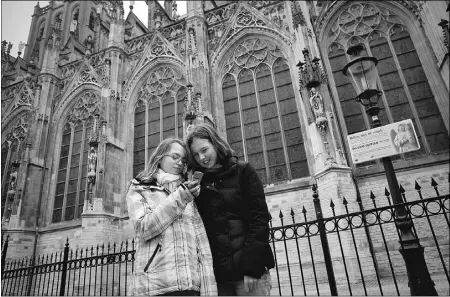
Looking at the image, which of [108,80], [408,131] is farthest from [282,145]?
[108,80]

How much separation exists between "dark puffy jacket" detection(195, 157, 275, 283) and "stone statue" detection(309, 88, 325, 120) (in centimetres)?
704

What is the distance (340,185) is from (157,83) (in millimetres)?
9457

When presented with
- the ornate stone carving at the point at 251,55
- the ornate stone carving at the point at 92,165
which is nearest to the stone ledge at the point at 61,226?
the ornate stone carving at the point at 92,165

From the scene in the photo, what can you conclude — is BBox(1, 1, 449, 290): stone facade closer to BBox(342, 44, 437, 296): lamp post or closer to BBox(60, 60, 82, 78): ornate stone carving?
BBox(60, 60, 82, 78): ornate stone carving

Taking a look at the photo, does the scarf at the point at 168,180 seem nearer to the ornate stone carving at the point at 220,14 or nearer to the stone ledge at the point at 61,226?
the stone ledge at the point at 61,226

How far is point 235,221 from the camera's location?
7.00 ft

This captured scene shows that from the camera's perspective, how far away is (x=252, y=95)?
11602 millimetres

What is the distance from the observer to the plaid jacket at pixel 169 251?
1763mm

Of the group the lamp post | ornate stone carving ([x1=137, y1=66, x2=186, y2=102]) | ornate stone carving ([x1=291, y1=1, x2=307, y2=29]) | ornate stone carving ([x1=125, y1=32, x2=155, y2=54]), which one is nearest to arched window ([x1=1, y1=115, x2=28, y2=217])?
ornate stone carving ([x1=137, y1=66, x2=186, y2=102])

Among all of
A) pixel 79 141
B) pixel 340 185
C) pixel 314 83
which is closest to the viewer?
pixel 340 185

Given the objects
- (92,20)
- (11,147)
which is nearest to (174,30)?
(11,147)

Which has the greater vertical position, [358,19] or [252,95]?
[358,19]

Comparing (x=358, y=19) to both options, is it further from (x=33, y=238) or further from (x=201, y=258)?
(x=33, y=238)

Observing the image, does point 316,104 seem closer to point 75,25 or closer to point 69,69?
point 69,69
